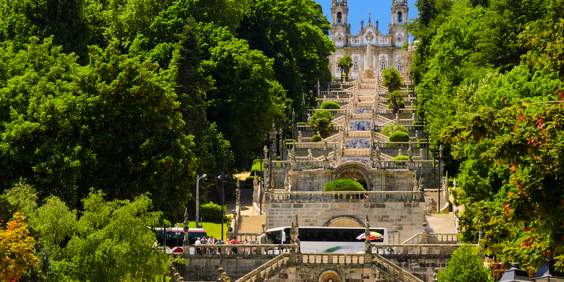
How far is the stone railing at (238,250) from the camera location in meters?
44.0

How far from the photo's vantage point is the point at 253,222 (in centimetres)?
5569

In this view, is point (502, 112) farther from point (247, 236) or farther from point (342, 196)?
point (342, 196)

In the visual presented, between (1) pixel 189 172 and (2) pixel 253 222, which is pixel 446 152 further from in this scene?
(1) pixel 189 172

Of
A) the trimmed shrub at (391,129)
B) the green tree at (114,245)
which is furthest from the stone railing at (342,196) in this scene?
the trimmed shrub at (391,129)

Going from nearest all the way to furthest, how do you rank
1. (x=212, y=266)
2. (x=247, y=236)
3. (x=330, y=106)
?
(x=212, y=266), (x=247, y=236), (x=330, y=106)

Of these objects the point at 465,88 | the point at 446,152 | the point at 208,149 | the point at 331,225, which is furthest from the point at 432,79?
the point at 331,225

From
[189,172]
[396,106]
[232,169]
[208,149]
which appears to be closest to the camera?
[189,172]

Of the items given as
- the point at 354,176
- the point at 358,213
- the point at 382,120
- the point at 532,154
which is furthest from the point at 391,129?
the point at 532,154

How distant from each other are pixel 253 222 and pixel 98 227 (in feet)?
68.7

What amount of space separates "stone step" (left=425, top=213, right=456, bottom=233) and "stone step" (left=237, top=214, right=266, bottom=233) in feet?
29.4

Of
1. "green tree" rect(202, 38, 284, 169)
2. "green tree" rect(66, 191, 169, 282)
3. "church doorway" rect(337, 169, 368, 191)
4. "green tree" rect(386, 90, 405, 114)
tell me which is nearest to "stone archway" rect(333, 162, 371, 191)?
"church doorway" rect(337, 169, 368, 191)

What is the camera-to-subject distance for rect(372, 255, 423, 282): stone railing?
135ft

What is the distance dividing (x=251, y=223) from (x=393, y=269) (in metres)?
15.2

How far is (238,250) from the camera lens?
4428 centimetres
